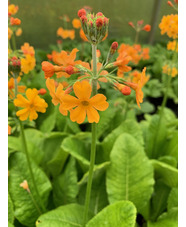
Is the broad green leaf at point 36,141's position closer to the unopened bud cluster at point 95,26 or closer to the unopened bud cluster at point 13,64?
the unopened bud cluster at point 13,64

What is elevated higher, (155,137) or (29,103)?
(29,103)

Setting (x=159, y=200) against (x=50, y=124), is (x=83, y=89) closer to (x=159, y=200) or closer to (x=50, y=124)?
(x=159, y=200)

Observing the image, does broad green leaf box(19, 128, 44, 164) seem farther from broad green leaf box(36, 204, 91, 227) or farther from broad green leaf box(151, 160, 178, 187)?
broad green leaf box(151, 160, 178, 187)

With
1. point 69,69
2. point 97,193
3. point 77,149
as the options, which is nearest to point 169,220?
point 97,193

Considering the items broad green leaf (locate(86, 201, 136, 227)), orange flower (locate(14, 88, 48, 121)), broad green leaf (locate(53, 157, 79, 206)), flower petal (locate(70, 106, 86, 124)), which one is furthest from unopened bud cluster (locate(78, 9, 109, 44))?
broad green leaf (locate(53, 157, 79, 206))

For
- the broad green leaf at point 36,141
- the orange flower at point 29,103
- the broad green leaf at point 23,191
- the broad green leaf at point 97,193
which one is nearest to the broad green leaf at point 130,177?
the broad green leaf at point 97,193
